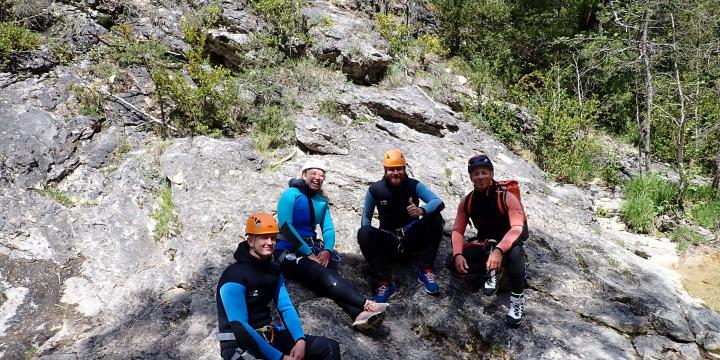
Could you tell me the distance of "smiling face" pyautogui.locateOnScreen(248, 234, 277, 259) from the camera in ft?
9.77

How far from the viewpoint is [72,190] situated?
5.73 metres

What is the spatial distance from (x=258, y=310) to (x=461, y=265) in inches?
75.1

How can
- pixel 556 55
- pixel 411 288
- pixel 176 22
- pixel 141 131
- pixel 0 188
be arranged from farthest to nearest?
1. pixel 556 55
2. pixel 176 22
3. pixel 141 131
4. pixel 0 188
5. pixel 411 288

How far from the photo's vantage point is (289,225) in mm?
4172

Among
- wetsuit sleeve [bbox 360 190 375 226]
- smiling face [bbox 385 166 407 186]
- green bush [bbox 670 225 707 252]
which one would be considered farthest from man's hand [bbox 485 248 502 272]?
green bush [bbox 670 225 707 252]

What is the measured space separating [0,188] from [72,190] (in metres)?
0.75

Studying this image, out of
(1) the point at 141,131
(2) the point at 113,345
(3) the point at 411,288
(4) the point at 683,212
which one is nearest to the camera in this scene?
(2) the point at 113,345

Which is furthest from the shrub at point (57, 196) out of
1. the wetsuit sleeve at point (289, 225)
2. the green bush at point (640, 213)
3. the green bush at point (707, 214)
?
the green bush at point (707, 214)

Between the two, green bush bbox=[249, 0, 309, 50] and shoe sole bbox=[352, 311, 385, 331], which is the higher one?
green bush bbox=[249, 0, 309, 50]

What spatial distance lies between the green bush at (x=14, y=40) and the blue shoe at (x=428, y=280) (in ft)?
24.2

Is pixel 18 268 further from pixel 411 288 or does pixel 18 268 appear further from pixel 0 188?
pixel 411 288

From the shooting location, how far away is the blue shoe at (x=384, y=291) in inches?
166

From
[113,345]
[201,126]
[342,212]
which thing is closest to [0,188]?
[201,126]

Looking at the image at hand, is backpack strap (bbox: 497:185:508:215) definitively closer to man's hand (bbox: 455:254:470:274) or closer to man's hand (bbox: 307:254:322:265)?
man's hand (bbox: 455:254:470:274)
